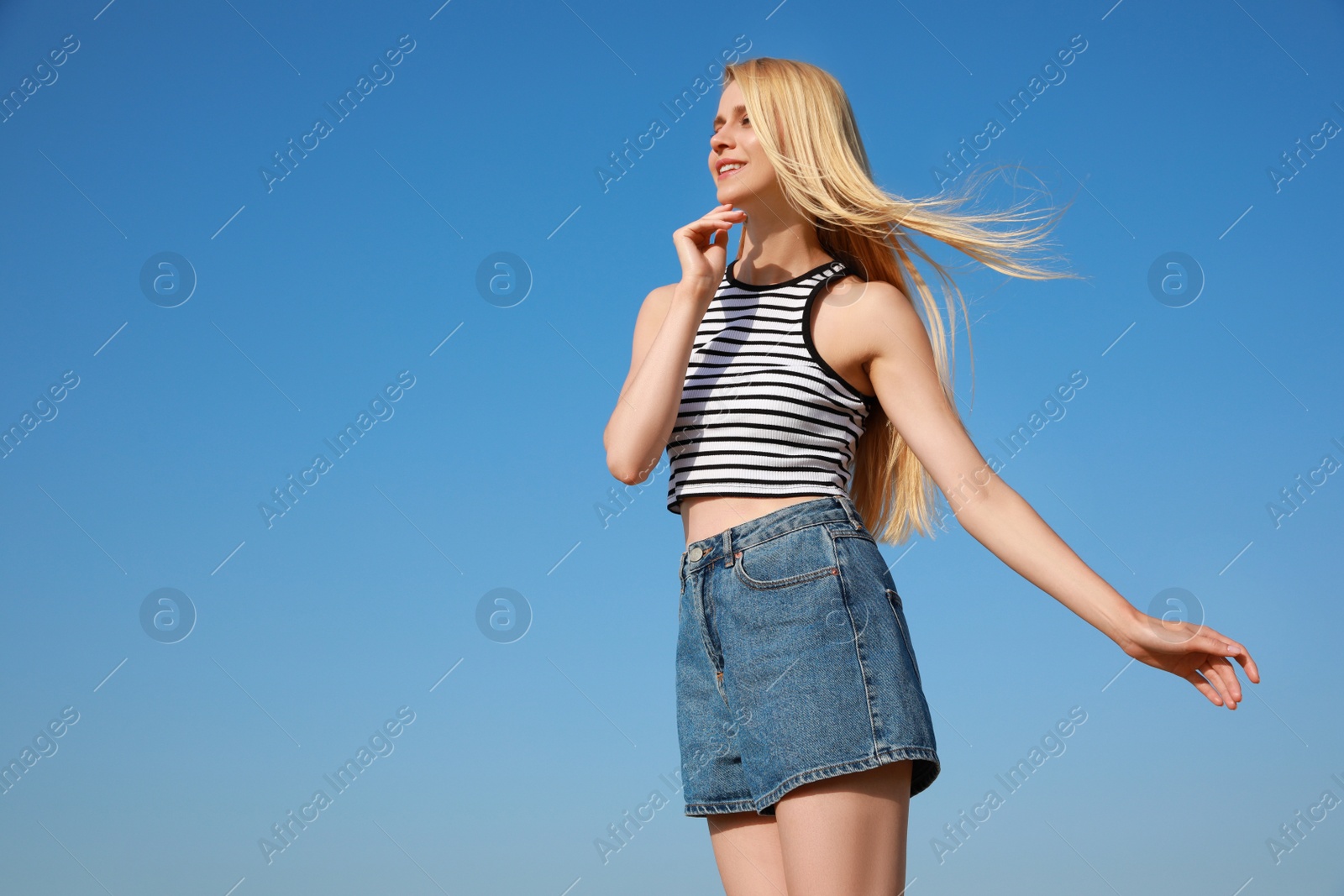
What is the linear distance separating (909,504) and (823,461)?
585 millimetres

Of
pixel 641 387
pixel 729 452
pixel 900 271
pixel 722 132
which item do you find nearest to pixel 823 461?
pixel 729 452

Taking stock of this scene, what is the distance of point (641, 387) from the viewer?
3127 millimetres

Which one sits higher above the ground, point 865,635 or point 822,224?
point 822,224

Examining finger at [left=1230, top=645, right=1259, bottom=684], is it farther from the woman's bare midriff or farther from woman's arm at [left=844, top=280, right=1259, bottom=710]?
the woman's bare midriff

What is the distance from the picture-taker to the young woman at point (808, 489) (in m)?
2.83

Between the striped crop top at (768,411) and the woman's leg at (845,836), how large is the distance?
2.54 ft

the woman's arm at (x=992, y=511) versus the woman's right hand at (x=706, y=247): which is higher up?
the woman's right hand at (x=706, y=247)

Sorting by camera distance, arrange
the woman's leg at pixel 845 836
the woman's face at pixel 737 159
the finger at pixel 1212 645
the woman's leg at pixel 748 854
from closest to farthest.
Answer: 1. the woman's leg at pixel 845 836
2. the finger at pixel 1212 645
3. the woman's leg at pixel 748 854
4. the woman's face at pixel 737 159

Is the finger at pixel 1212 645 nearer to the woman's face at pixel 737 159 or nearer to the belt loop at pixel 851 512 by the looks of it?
the belt loop at pixel 851 512

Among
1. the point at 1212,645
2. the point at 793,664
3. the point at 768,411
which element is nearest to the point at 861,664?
the point at 793,664

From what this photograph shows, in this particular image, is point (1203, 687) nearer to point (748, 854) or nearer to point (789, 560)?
point (789, 560)

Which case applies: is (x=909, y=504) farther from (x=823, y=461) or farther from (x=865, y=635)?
(x=865, y=635)

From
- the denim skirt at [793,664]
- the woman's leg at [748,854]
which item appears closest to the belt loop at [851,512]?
the denim skirt at [793,664]

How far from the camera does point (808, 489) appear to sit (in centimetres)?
312
